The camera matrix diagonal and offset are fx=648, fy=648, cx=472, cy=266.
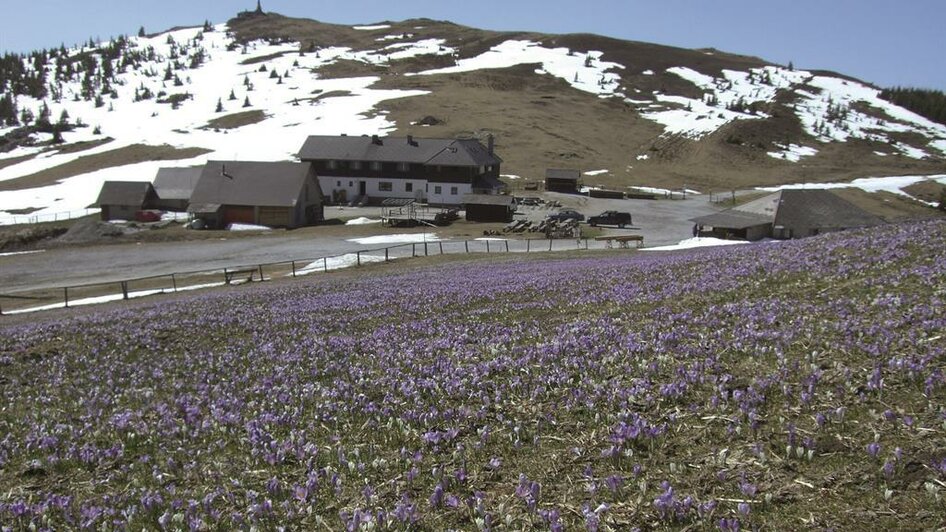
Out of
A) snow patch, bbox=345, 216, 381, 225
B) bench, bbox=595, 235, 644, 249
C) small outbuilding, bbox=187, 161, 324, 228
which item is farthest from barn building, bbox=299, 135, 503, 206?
bench, bbox=595, 235, 644, 249

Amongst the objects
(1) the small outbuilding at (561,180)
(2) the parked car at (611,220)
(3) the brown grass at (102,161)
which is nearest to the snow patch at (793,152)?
(1) the small outbuilding at (561,180)

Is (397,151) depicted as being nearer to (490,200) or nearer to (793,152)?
(490,200)

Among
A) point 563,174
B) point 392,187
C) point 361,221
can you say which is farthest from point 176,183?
point 563,174

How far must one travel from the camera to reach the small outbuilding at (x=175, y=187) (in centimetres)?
10994

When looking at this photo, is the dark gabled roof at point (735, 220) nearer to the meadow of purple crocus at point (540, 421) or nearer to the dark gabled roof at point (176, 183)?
the meadow of purple crocus at point (540, 421)

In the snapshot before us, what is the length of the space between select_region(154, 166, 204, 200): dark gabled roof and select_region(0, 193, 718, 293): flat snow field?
33.4 metres

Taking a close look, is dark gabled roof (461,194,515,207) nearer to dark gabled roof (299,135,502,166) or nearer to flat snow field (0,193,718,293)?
flat snow field (0,193,718,293)

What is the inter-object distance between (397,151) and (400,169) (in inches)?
154

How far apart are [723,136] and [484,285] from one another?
180914mm

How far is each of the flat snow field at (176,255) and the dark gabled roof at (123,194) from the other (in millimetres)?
26021

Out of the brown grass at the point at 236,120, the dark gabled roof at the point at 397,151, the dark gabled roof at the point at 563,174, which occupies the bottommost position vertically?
the dark gabled roof at the point at 563,174

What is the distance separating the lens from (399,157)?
118 m

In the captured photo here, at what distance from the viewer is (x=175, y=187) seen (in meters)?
113

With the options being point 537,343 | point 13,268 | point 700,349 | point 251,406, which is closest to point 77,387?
point 251,406
